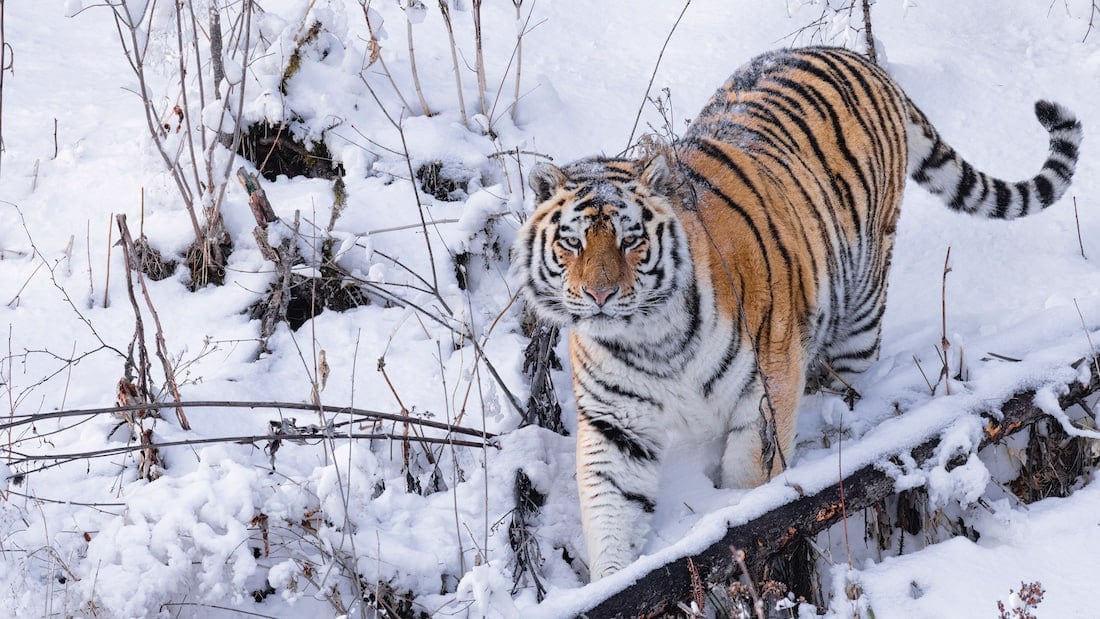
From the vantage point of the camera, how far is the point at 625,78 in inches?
231

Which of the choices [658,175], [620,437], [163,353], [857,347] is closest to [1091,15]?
[857,347]

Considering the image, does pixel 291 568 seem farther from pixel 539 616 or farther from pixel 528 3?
pixel 528 3

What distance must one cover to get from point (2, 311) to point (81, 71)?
2077mm

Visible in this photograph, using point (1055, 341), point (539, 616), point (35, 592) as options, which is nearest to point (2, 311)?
point (35, 592)

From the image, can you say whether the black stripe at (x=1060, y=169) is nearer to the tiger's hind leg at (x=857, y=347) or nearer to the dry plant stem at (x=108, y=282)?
the tiger's hind leg at (x=857, y=347)

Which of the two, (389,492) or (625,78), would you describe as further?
(625,78)

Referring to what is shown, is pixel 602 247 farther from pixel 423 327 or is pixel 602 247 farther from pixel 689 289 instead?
pixel 423 327

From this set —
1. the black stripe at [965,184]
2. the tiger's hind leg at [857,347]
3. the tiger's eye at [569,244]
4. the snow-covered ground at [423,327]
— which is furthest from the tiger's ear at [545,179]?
the black stripe at [965,184]

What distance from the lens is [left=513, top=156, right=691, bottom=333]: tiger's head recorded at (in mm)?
2855

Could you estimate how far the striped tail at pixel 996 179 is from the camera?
162 inches

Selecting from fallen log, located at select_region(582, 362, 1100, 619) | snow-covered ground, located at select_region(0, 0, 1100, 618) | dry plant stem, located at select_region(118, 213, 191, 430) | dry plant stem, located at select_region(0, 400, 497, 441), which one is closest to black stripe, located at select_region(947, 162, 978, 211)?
snow-covered ground, located at select_region(0, 0, 1100, 618)

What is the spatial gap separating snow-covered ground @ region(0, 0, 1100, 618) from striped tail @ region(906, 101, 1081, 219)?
1.31 feet

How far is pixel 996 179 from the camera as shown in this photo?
4176mm

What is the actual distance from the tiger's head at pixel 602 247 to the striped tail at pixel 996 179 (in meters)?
1.74
